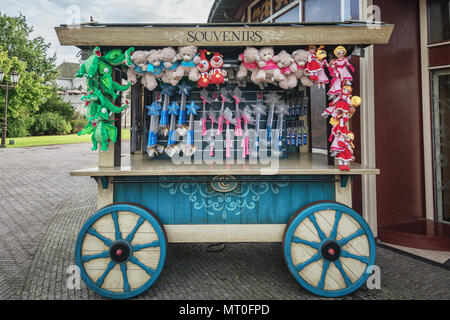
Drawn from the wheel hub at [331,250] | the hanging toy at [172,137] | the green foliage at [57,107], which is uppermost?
the green foliage at [57,107]

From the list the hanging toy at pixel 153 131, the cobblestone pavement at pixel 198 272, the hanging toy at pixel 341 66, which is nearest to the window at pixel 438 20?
the hanging toy at pixel 341 66

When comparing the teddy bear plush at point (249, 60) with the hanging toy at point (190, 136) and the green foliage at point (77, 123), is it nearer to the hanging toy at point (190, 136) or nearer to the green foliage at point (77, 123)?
the hanging toy at point (190, 136)

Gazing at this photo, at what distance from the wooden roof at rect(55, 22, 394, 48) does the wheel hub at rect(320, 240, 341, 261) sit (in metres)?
1.93

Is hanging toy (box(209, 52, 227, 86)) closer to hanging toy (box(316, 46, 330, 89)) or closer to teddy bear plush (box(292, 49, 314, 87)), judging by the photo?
teddy bear plush (box(292, 49, 314, 87))

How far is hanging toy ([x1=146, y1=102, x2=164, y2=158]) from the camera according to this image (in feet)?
11.7

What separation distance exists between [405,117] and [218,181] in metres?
3.48

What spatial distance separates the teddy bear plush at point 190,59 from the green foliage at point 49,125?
3286cm

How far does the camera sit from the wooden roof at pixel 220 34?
2.64 metres

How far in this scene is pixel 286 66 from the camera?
284 centimetres

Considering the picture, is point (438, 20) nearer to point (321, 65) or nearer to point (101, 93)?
point (321, 65)

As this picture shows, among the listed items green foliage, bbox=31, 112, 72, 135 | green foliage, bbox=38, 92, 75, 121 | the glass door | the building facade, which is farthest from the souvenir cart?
green foliage, bbox=38, 92, 75, 121

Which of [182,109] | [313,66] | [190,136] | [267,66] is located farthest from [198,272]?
[313,66]
